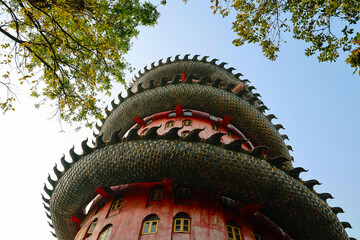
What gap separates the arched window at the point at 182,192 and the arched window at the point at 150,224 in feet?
4.39

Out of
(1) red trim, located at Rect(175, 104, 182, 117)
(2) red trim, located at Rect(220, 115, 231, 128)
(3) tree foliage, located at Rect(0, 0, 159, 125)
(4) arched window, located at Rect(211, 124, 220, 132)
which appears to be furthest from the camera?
(1) red trim, located at Rect(175, 104, 182, 117)

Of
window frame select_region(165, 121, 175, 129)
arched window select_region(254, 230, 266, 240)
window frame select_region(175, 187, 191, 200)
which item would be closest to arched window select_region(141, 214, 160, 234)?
window frame select_region(175, 187, 191, 200)

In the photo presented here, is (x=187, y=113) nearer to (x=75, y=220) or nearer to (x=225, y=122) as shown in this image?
(x=225, y=122)

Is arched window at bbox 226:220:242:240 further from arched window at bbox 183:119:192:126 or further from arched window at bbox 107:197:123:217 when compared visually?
arched window at bbox 183:119:192:126

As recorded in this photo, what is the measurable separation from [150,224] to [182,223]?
3.86ft

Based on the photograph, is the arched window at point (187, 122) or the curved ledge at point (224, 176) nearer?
the curved ledge at point (224, 176)

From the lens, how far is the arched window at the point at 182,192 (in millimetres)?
10656

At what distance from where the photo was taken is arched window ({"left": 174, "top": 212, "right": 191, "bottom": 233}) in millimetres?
9000

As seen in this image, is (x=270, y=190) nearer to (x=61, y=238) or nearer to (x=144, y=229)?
(x=144, y=229)

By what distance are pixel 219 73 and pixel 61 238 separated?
16.4 meters

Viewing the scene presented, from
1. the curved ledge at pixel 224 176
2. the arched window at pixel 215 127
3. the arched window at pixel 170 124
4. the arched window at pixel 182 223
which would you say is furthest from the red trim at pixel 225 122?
the arched window at pixel 182 223

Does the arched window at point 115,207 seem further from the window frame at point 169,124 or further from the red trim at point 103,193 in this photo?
the window frame at point 169,124

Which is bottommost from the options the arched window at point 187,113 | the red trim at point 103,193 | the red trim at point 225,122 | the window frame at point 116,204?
the window frame at point 116,204

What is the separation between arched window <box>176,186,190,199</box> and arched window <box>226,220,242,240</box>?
1883 millimetres
